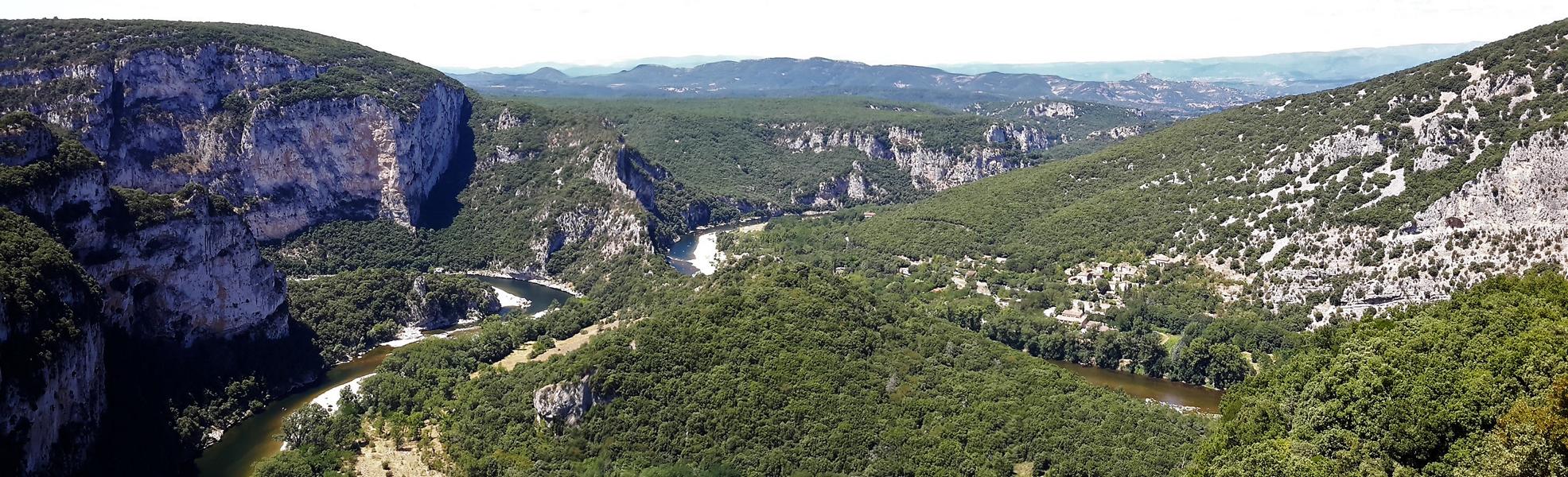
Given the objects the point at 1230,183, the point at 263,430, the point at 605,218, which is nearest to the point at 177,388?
the point at 263,430

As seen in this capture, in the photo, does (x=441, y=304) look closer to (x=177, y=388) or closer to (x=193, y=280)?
(x=193, y=280)

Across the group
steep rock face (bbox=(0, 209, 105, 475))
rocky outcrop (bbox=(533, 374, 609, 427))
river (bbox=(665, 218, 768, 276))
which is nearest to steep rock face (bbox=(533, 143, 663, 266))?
river (bbox=(665, 218, 768, 276))

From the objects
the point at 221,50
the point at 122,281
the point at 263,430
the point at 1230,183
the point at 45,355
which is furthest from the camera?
the point at 221,50

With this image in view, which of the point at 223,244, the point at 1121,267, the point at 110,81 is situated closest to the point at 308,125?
the point at 110,81

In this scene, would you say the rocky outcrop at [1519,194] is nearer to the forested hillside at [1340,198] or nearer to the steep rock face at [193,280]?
the forested hillside at [1340,198]

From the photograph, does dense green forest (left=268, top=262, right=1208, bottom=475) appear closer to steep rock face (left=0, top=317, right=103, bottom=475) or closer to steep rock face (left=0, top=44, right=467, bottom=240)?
steep rock face (left=0, top=317, right=103, bottom=475)

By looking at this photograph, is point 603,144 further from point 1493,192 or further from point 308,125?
point 1493,192

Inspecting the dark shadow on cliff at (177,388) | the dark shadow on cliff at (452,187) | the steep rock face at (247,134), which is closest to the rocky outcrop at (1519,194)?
the dark shadow on cliff at (177,388)
